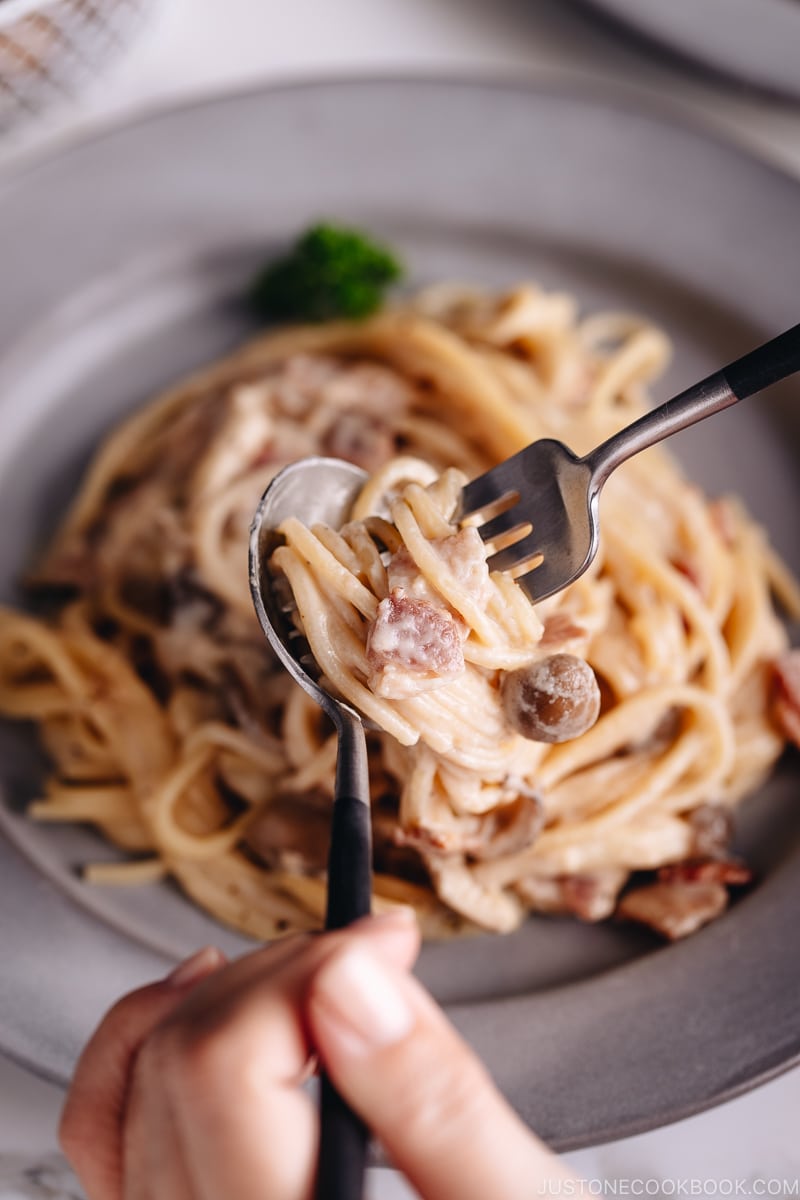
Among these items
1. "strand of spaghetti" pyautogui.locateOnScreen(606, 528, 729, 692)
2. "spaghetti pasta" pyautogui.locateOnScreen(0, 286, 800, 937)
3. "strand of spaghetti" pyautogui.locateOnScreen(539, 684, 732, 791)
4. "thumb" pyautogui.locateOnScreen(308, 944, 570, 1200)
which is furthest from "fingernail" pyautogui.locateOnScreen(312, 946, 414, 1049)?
"strand of spaghetti" pyautogui.locateOnScreen(606, 528, 729, 692)

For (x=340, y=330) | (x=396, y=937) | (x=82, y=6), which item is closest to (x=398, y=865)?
(x=396, y=937)

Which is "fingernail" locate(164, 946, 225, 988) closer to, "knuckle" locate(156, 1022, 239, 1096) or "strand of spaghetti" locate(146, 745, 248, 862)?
"knuckle" locate(156, 1022, 239, 1096)

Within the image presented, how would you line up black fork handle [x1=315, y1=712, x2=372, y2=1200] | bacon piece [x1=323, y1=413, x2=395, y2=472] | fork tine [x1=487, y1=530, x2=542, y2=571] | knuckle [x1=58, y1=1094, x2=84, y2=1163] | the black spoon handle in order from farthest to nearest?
bacon piece [x1=323, y1=413, x2=395, y2=472] < fork tine [x1=487, y1=530, x2=542, y2=571] < the black spoon handle < knuckle [x1=58, y1=1094, x2=84, y2=1163] < black fork handle [x1=315, y1=712, x2=372, y2=1200]

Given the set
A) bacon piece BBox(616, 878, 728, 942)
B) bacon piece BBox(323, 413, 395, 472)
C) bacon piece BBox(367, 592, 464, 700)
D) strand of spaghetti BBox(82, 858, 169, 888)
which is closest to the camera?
bacon piece BBox(367, 592, 464, 700)

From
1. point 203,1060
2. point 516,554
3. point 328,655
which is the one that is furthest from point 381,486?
point 203,1060

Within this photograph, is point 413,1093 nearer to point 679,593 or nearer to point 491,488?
point 491,488

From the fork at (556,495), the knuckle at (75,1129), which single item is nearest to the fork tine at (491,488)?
the fork at (556,495)

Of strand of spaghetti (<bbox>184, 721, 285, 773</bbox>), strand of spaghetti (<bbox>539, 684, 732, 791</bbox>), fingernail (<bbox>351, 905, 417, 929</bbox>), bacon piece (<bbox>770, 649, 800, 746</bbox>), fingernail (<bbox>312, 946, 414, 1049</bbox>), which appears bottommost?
bacon piece (<bbox>770, 649, 800, 746</bbox>)
